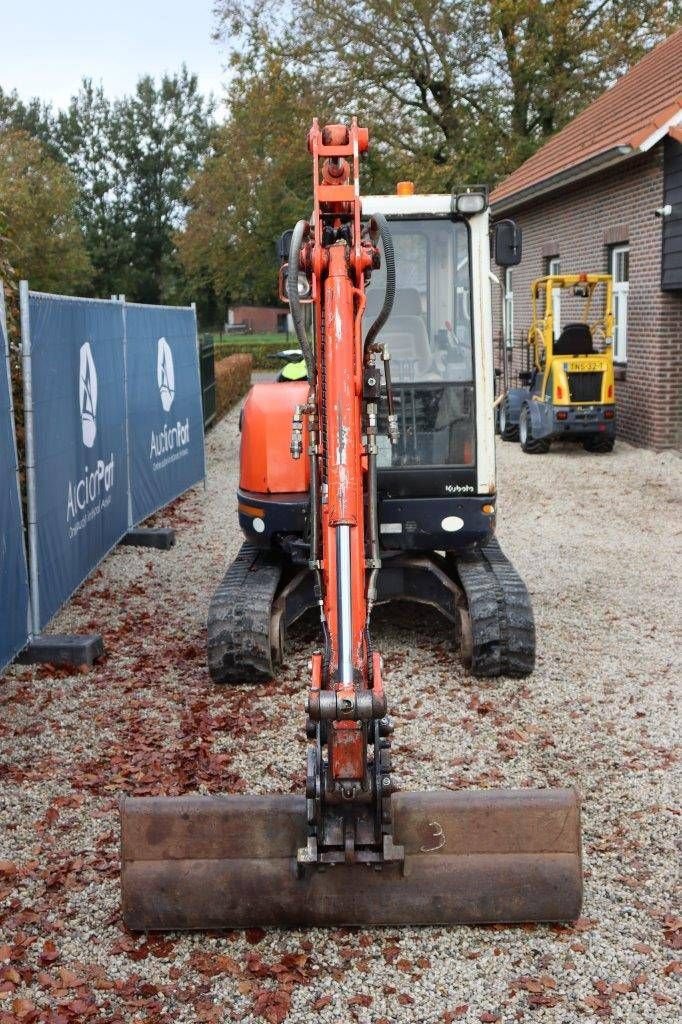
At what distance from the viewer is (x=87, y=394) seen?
371 inches

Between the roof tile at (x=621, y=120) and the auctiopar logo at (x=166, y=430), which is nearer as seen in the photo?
the auctiopar logo at (x=166, y=430)

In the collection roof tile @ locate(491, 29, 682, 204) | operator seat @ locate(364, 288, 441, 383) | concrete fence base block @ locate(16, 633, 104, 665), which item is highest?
roof tile @ locate(491, 29, 682, 204)

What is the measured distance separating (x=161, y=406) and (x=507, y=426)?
774 centimetres

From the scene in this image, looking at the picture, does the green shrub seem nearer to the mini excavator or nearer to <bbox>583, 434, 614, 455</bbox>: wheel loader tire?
<bbox>583, 434, 614, 455</bbox>: wheel loader tire

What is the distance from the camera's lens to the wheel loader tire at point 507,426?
19.1 meters

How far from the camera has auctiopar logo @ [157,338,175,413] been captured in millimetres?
13137


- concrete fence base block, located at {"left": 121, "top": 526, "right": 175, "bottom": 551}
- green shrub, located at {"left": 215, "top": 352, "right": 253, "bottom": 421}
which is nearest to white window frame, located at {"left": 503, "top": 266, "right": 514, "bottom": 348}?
concrete fence base block, located at {"left": 121, "top": 526, "right": 175, "bottom": 551}

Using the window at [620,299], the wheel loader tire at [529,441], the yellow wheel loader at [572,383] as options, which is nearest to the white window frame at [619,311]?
the window at [620,299]

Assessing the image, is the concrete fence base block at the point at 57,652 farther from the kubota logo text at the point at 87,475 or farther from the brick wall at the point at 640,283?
the brick wall at the point at 640,283

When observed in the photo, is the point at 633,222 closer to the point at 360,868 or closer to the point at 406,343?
the point at 406,343

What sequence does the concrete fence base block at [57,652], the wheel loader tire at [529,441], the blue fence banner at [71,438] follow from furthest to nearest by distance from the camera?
the wheel loader tire at [529,441]
the blue fence banner at [71,438]
the concrete fence base block at [57,652]

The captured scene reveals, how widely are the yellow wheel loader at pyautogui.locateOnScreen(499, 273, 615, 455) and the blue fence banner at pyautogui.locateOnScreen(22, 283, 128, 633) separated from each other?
7.73 meters

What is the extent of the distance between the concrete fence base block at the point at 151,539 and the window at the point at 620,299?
31.3 ft

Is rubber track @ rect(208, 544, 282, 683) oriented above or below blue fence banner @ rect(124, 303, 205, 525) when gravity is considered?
below
